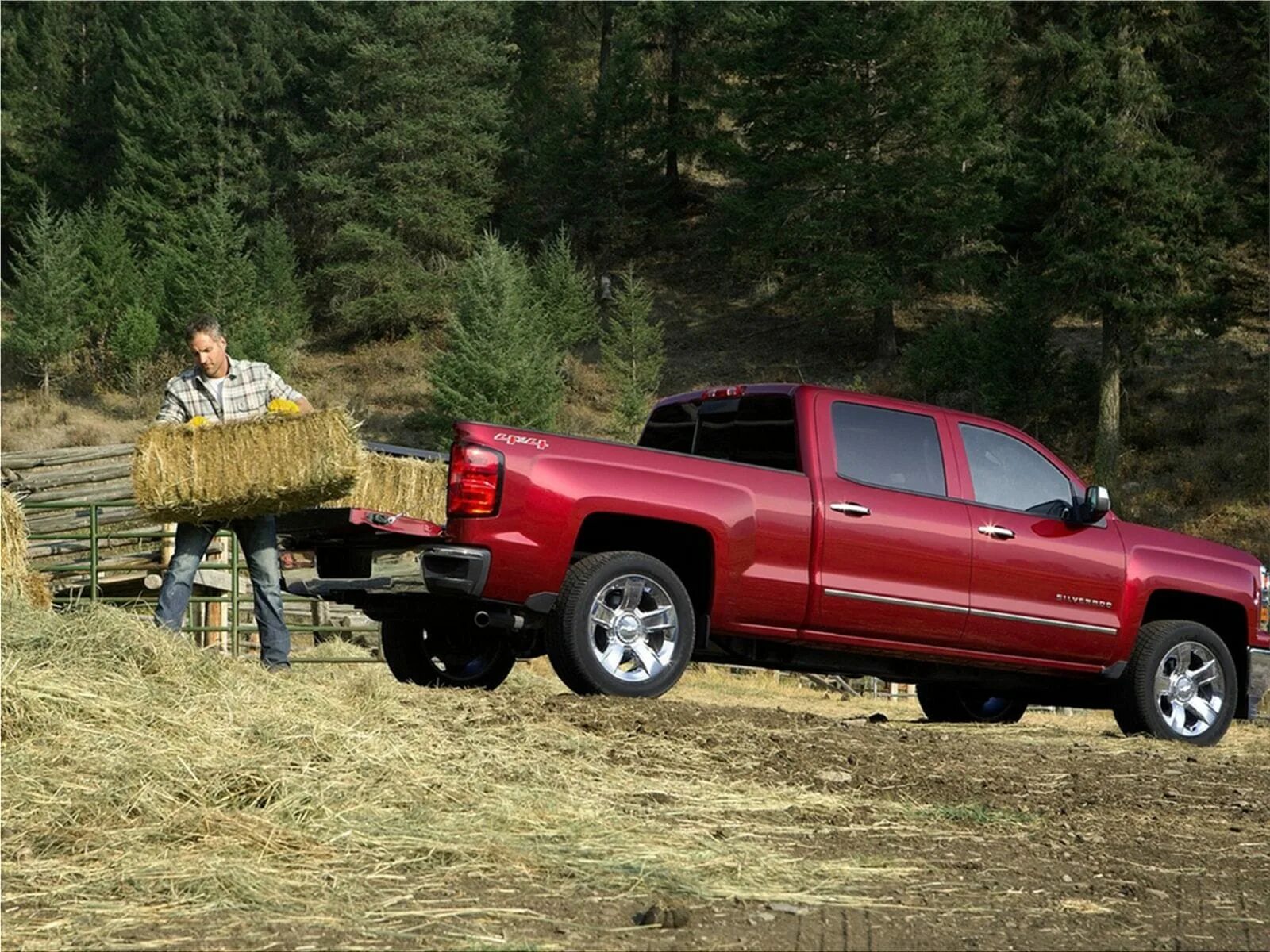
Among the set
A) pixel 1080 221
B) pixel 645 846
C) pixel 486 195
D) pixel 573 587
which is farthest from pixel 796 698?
pixel 486 195

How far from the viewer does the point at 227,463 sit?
9.05 m

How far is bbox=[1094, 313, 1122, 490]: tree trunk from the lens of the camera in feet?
125

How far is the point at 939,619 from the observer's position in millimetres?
9641

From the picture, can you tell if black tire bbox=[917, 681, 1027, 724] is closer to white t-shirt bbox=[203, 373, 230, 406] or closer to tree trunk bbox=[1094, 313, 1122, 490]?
white t-shirt bbox=[203, 373, 230, 406]

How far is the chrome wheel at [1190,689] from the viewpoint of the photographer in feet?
35.1

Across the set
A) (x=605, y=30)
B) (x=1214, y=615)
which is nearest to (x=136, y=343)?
(x=605, y=30)

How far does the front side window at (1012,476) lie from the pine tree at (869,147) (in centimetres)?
3996

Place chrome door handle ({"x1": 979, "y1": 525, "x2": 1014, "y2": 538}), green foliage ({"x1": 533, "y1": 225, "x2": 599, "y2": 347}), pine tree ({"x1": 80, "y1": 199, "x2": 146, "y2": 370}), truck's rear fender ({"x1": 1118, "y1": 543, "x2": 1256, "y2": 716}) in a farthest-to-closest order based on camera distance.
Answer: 1. pine tree ({"x1": 80, "y1": 199, "x2": 146, "y2": 370})
2. green foliage ({"x1": 533, "y1": 225, "x2": 599, "y2": 347})
3. truck's rear fender ({"x1": 1118, "y1": 543, "x2": 1256, "y2": 716})
4. chrome door handle ({"x1": 979, "y1": 525, "x2": 1014, "y2": 538})

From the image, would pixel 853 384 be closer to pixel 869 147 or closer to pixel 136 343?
pixel 869 147

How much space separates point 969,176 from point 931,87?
9.86 ft

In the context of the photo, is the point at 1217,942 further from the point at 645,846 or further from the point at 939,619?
the point at 939,619

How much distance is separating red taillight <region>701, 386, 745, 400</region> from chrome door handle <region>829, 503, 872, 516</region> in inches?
40.0

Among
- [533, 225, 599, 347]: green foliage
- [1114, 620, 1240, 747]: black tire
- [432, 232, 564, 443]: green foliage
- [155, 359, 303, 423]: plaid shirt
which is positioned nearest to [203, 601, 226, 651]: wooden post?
[155, 359, 303, 423]: plaid shirt

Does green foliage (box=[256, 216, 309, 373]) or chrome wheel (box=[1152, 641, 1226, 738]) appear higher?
green foliage (box=[256, 216, 309, 373])
